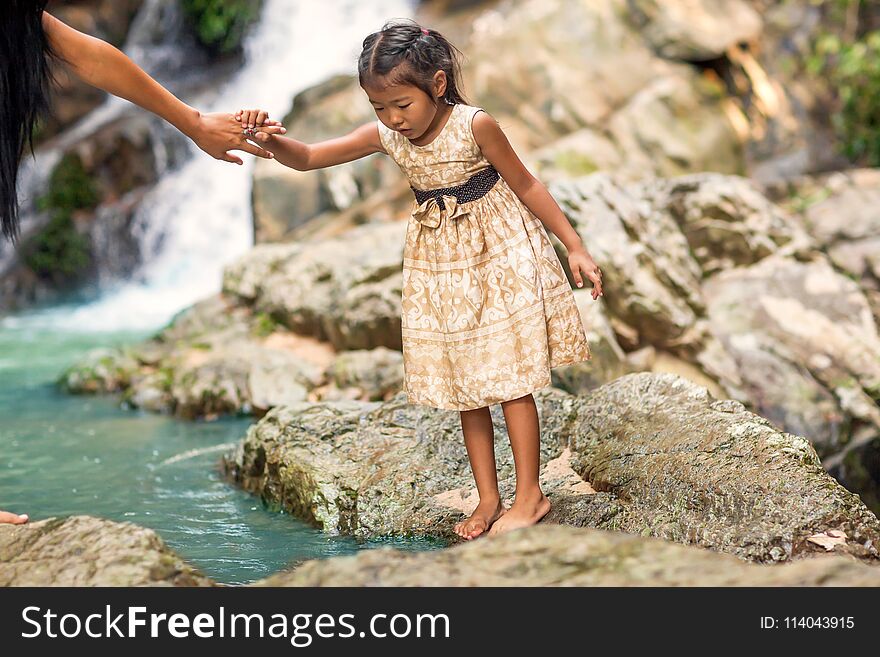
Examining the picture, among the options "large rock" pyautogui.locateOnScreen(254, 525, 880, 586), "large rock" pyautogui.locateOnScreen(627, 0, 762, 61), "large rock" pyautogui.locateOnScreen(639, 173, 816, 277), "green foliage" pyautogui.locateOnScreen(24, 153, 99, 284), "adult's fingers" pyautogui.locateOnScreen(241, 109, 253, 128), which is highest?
"large rock" pyautogui.locateOnScreen(627, 0, 762, 61)

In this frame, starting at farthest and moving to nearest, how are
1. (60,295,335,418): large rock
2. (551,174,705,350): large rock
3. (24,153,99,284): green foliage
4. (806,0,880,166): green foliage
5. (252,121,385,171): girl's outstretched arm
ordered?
1. (24,153,99,284): green foliage
2. (806,0,880,166): green foliage
3. (60,295,335,418): large rock
4. (551,174,705,350): large rock
5. (252,121,385,171): girl's outstretched arm

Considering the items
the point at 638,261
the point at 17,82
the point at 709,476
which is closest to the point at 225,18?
the point at 638,261

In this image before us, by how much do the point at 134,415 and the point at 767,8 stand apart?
773cm

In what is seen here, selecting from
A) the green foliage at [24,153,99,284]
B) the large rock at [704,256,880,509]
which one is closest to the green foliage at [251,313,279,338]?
the large rock at [704,256,880,509]

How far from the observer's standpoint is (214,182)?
12.2 meters

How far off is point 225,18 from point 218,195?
10.2ft

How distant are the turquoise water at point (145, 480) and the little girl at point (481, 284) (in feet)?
1.72

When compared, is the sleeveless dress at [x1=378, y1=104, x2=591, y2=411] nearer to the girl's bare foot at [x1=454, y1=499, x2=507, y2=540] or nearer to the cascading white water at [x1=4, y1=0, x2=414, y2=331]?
the girl's bare foot at [x1=454, y1=499, x2=507, y2=540]

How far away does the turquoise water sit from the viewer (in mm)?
3572

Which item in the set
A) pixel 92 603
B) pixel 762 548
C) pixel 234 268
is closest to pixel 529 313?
pixel 762 548

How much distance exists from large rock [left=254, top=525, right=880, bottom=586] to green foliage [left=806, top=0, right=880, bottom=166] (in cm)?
824

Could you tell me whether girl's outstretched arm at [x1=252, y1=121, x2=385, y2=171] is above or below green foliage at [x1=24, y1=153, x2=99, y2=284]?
below

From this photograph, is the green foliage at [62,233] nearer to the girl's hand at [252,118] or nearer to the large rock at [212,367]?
the large rock at [212,367]

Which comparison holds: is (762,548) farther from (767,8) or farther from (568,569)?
(767,8)
